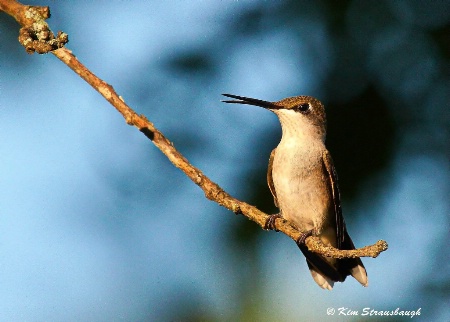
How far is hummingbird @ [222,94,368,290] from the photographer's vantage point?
484cm

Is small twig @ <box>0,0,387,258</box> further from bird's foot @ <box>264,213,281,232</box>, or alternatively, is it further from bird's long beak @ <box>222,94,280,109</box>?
bird's long beak @ <box>222,94,280,109</box>

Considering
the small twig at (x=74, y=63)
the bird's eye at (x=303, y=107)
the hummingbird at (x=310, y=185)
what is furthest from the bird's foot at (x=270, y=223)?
the bird's eye at (x=303, y=107)

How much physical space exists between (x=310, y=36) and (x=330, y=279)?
6.42 ft

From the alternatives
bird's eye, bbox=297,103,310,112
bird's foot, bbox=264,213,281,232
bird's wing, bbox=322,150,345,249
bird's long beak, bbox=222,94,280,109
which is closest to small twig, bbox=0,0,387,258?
bird's foot, bbox=264,213,281,232

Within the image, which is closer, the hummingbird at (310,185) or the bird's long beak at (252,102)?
the bird's long beak at (252,102)

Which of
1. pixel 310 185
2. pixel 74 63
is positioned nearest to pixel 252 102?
pixel 310 185

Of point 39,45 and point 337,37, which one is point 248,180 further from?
point 39,45

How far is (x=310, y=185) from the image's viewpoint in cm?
487

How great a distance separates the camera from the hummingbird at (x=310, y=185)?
15.9 feet

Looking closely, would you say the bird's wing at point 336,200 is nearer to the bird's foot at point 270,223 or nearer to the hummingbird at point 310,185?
the hummingbird at point 310,185

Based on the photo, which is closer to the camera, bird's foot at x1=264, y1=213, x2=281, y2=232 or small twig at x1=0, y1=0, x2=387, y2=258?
small twig at x1=0, y1=0, x2=387, y2=258

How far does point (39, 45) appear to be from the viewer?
8.57 feet

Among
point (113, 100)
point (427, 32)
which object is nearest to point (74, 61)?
point (113, 100)

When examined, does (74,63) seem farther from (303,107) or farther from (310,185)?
(303,107)
